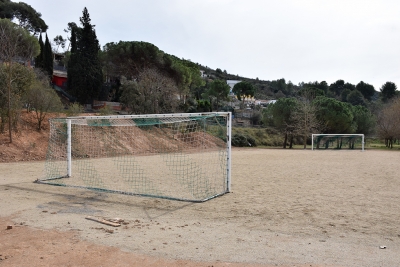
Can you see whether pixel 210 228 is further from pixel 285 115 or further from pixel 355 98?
pixel 355 98

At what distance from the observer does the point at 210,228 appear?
5.30 m

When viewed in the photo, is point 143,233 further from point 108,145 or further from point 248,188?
point 108,145

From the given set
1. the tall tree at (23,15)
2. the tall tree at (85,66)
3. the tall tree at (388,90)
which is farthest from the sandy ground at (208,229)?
the tall tree at (388,90)

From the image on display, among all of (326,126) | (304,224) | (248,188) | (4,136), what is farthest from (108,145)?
(326,126)

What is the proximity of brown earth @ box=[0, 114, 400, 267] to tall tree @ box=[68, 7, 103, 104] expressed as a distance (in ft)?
83.3

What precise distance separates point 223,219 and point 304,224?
136 cm

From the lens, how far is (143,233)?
196 inches

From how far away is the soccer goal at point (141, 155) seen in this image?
28.3ft

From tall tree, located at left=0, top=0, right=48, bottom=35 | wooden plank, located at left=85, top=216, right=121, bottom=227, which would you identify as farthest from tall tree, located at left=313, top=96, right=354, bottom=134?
tall tree, located at left=0, top=0, right=48, bottom=35

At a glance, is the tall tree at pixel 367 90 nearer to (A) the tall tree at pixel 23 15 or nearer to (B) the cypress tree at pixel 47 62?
(A) the tall tree at pixel 23 15

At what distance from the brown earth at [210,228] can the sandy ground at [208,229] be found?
0.01m

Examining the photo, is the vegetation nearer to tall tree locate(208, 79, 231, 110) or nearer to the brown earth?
tall tree locate(208, 79, 231, 110)

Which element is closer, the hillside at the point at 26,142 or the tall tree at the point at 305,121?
the hillside at the point at 26,142

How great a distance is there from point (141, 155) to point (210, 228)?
44.2ft
